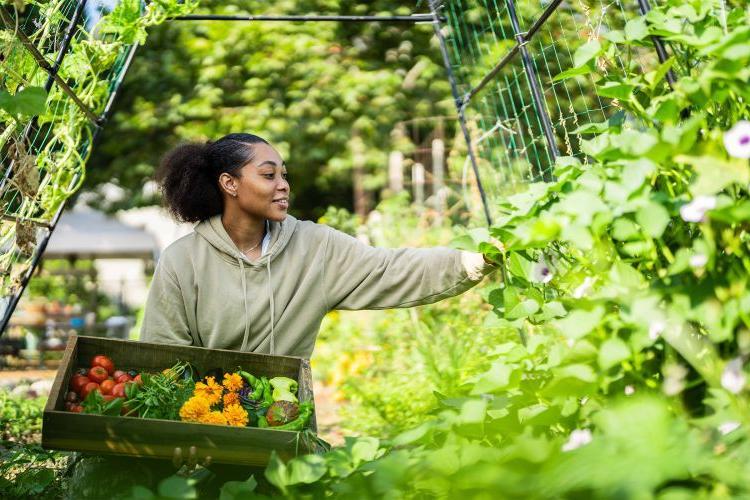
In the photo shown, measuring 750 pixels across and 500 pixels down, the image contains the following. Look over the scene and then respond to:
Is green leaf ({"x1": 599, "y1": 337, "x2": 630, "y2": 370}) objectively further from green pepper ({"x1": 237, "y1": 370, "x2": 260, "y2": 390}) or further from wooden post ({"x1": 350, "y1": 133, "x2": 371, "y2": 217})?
wooden post ({"x1": 350, "y1": 133, "x2": 371, "y2": 217})

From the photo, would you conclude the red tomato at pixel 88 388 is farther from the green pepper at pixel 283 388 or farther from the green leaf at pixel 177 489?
the green leaf at pixel 177 489

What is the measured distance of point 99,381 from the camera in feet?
6.47

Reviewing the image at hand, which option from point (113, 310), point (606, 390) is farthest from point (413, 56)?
point (606, 390)

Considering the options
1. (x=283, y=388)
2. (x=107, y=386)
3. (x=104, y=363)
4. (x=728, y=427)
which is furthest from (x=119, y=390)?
(x=728, y=427)

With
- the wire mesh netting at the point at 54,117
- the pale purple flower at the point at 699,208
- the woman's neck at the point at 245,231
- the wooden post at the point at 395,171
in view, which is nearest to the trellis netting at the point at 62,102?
the wire mesh netting at the point at 54,117

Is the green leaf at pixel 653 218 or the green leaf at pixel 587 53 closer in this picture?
the green leaf at pixel 653 218

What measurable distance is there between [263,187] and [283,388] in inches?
33.7

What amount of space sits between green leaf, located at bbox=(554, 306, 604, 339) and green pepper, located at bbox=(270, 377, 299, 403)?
0.87 meters

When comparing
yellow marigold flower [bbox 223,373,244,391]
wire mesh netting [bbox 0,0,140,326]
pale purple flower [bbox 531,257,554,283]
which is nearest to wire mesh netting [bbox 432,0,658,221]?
pale purple flower [bbox 531,257,554,283]

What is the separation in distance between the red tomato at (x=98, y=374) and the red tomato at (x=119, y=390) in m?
0.07

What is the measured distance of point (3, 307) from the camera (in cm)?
299

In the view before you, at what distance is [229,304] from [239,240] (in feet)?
0.84

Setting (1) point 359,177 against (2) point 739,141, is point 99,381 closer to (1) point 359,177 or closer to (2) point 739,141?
(2) point 739,141

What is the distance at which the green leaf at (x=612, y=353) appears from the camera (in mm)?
1216
